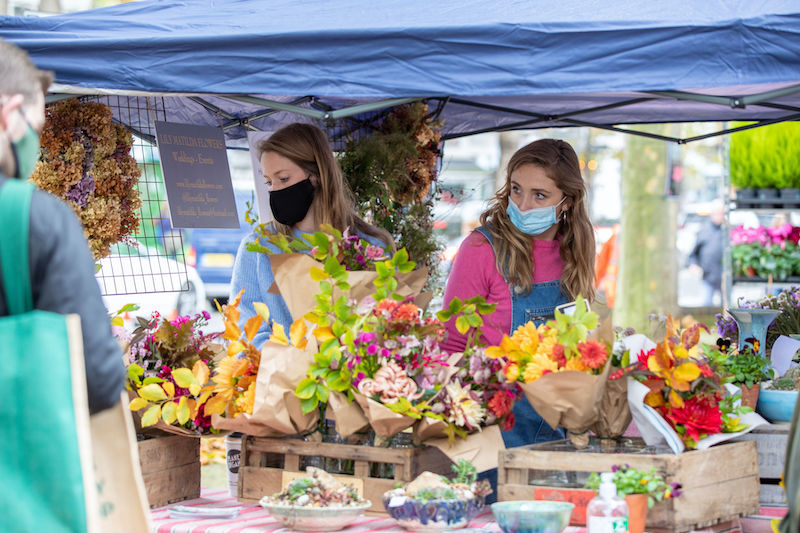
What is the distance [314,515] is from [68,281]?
1.10m

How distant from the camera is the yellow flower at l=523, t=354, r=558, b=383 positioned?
2.48 meters

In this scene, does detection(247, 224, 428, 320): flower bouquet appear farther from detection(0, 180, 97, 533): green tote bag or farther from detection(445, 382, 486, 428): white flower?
detection(0, 180, 97, 533): green tote bag

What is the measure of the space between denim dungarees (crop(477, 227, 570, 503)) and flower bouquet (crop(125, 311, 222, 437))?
105cm

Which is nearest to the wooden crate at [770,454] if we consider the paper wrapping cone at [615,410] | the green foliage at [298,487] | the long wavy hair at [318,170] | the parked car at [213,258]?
the paper wrapping cone at [615,410]

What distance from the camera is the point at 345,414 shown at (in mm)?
2613

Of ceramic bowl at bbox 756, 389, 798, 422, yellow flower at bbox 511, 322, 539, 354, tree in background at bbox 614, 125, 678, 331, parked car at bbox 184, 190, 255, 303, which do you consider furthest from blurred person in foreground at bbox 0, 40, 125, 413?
parked car at bbox 184, 190, 255, 303

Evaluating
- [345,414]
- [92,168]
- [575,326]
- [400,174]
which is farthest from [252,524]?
[400,174]

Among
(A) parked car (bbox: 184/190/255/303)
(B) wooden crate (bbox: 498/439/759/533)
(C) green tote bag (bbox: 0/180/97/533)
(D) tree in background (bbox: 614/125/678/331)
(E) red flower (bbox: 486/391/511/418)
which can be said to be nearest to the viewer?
(C) green tote bag (bbox: 0/180/97/533)

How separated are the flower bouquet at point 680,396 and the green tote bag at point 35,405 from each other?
58.0 inches

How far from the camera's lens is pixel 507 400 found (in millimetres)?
2666

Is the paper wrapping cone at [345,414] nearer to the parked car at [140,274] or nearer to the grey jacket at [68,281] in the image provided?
the grey jacket at [68,281]

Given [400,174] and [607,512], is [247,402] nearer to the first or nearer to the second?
[607,512]

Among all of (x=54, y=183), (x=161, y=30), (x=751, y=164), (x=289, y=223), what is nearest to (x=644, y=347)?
(x=289, y=223)

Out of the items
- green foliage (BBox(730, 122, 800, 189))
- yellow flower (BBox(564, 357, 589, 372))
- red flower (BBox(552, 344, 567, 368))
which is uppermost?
green foliage (BBox(730, 122, 800, 189))
